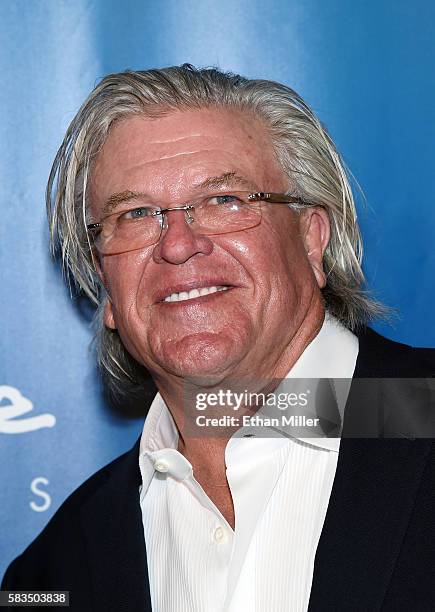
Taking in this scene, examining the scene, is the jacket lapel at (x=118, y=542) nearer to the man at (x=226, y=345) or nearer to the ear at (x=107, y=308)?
the man at (x=226, y=345)

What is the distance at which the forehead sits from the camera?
1.65 metres

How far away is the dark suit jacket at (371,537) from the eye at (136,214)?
0.47 metres

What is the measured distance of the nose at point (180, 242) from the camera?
160cm

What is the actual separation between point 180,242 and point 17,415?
2.28 feet

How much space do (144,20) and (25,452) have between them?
101 centimetres

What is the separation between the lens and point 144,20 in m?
1.96

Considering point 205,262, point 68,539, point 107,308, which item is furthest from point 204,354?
point 68,539

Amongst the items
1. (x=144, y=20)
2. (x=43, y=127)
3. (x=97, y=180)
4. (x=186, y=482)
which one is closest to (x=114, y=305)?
(x=97, y=180)

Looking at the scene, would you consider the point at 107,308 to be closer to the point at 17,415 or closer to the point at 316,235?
the point at 17,415

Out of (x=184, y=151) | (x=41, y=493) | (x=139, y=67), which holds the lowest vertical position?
(x=41, y=493)

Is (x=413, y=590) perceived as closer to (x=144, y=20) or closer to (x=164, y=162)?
(x=164, y=162)

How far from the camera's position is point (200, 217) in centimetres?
164

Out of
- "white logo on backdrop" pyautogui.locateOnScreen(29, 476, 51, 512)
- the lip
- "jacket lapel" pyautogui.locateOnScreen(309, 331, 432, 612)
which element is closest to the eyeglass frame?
the lip

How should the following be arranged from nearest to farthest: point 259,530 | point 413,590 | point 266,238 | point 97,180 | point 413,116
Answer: point 413,590 < point 259,530 < point 266,238 < point 97,180 < point 413,116
